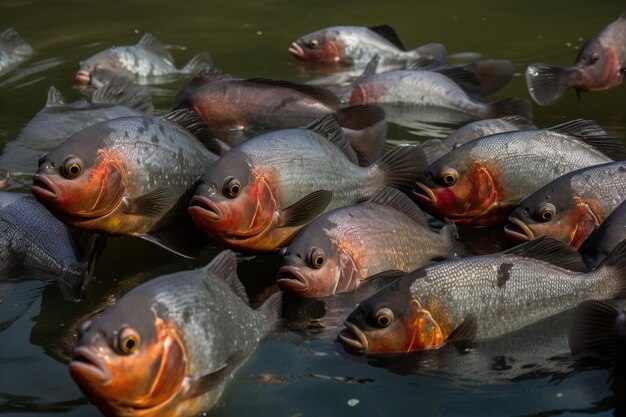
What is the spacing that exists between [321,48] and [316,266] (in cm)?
562

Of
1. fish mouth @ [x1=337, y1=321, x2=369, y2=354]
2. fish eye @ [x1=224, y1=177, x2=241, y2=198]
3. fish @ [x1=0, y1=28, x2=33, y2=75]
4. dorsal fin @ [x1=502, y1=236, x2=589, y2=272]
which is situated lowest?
fish @ [x1=0, y1=28, x2=33, y2=75]

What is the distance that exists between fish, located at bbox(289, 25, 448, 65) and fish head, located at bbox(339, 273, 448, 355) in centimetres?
595

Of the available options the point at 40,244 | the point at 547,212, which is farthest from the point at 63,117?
the point at 547,212

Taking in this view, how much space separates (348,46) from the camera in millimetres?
9914

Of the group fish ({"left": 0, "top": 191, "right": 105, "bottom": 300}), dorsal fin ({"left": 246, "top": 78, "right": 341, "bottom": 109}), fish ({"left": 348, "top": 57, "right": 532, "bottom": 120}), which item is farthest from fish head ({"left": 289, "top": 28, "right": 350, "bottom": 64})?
fish ({"left": 0, "top": 191, "right": 105, "bottom": 300})

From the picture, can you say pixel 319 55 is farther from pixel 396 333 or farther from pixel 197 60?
pixel 396 333

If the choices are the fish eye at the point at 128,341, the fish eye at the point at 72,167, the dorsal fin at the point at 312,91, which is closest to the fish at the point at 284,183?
the fish eye at the point at 72,167

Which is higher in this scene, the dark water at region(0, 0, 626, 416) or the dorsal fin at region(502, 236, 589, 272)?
the dorsal fin at region(502, 236, 589, 272)

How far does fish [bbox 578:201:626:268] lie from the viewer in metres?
4.51

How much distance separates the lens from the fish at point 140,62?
30.4 ft

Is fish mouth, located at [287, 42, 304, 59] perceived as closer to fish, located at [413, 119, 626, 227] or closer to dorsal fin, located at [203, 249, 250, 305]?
fish, located at [413, 119, 626, 227]

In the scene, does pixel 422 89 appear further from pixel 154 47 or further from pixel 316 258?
pixel 316 258

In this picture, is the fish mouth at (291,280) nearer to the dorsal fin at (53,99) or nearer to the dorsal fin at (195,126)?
the dorsal fin at (195,126)

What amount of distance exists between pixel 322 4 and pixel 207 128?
22.7 feet
